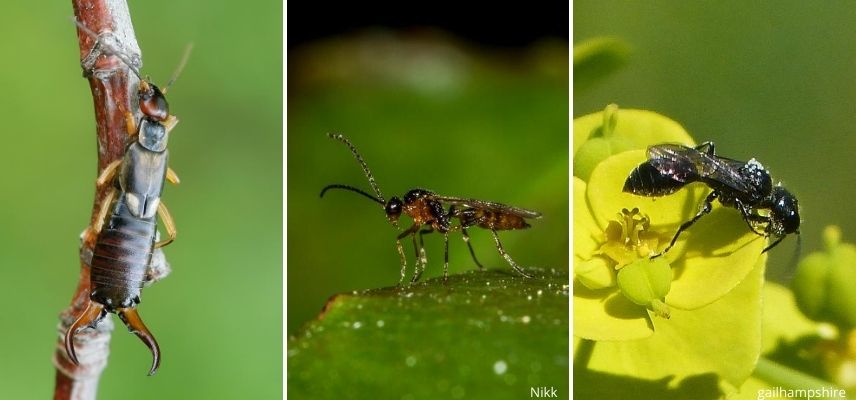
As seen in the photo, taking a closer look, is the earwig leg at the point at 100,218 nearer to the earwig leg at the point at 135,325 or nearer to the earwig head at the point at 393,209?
the earwig leg at the point at 135,325

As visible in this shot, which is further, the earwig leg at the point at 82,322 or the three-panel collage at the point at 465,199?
the three-panel collage at the point at 465,199

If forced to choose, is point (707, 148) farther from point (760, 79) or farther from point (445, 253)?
point (445, 253)

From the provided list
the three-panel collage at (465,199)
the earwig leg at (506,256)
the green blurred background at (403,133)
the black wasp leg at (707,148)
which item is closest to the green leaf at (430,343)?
the three-panel collage at (465,199)

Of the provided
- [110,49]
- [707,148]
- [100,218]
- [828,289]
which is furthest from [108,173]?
[828,289]

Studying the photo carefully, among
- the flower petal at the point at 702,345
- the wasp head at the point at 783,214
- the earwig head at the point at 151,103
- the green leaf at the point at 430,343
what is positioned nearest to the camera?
the earwig head at the point at 151,103

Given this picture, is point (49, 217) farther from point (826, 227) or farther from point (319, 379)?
point (826, 227)

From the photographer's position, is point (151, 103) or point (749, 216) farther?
point (749, 216)
